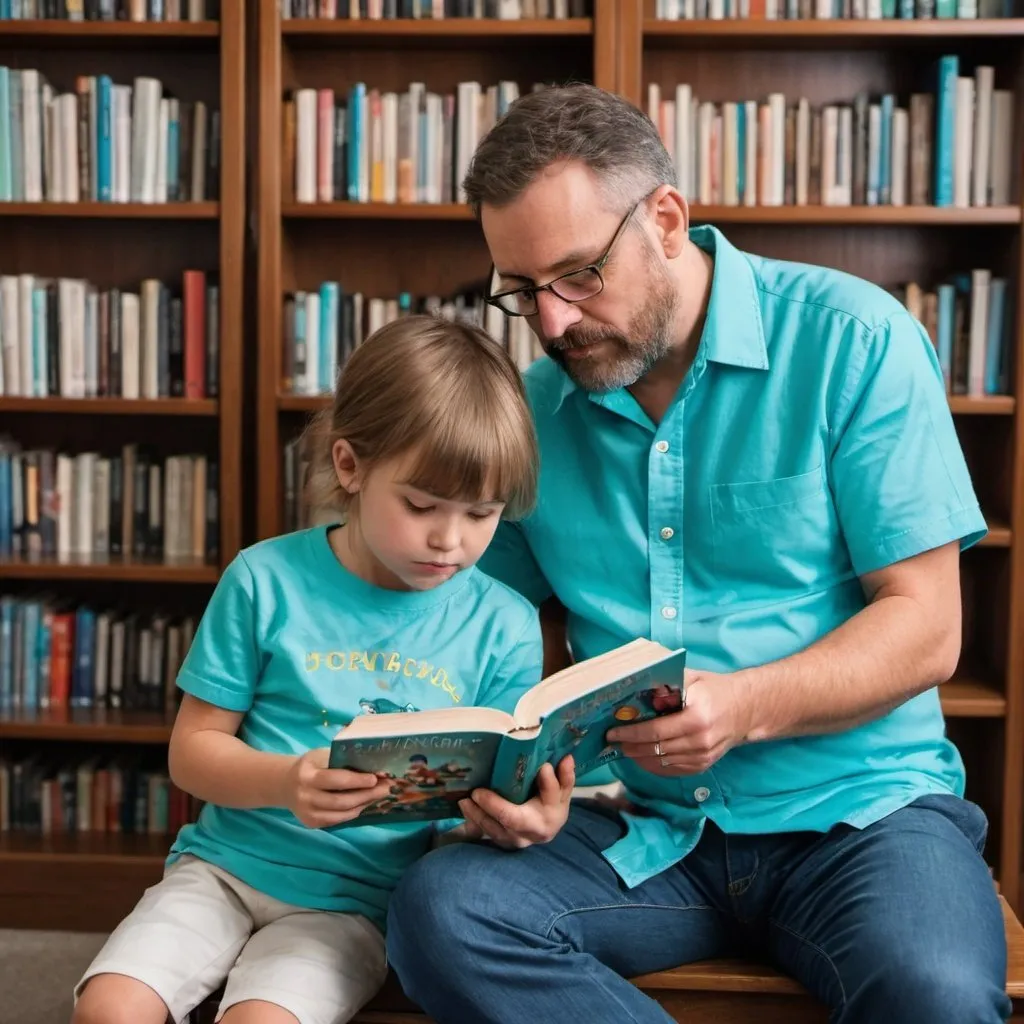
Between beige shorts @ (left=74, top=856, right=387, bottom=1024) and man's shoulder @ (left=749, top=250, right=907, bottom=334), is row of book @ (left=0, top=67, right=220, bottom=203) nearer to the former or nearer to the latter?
man's shoulder @ (left=749, top=250, right=907, bottom=334)

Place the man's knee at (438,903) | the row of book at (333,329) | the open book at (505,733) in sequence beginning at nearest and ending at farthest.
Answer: the open book at (505,733) → the man's knee at (438,903) → the row of book at (333,329)

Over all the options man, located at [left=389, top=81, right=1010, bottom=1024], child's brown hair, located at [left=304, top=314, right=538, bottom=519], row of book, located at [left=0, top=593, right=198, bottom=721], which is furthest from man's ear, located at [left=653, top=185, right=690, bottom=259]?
row of book, located at [left=0, top=593, right=198, bottom=721]

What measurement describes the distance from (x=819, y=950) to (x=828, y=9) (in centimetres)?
186

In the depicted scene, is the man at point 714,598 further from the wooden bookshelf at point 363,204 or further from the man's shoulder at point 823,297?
the wooden bookshelf at point 363,204

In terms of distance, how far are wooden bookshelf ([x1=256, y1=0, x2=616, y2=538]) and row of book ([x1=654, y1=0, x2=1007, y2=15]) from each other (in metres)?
0.19

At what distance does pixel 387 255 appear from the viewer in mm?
2715

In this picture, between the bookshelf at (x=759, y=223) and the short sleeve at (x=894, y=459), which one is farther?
the bookshelf at (x=759, y=223)

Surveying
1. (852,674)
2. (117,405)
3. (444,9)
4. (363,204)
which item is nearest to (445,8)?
(444,9)

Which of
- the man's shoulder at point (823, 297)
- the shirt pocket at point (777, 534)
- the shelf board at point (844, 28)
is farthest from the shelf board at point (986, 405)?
the shirt pocket at point (777, 534)

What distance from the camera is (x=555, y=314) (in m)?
1.44

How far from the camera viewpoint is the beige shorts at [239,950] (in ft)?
4.04

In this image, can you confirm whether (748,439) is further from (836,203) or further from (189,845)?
(836,203)

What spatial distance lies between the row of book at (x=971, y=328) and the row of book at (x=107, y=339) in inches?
56.3

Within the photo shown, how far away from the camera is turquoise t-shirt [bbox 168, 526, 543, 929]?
1.38 meters
